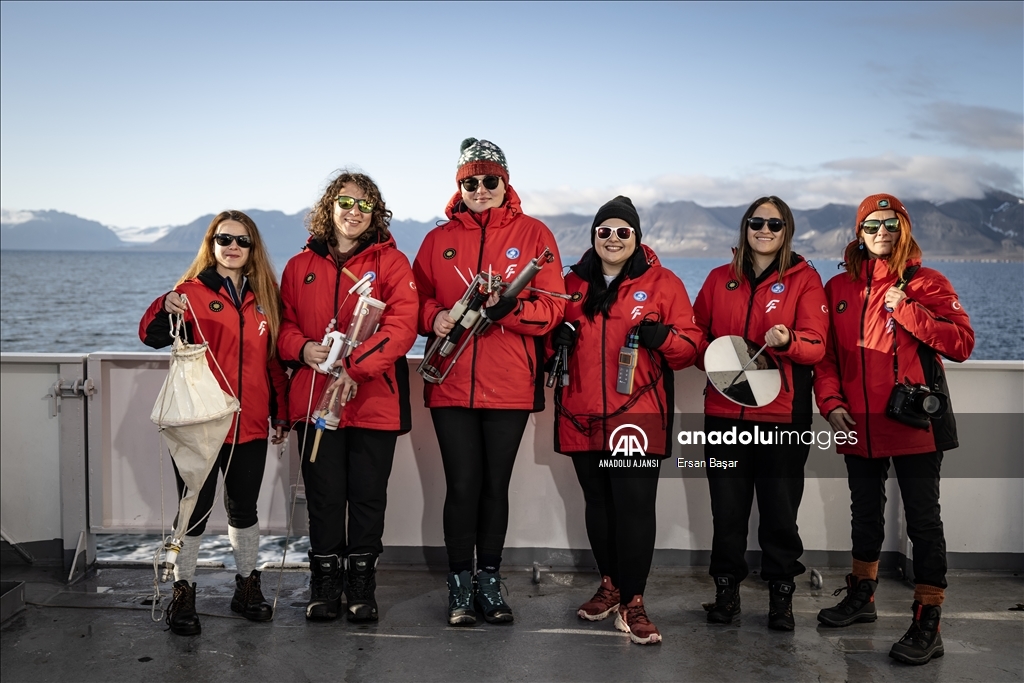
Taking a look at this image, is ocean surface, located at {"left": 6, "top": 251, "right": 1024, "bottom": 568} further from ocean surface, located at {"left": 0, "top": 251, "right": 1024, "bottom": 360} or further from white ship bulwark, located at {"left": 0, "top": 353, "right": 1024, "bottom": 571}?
white ship bulwark, located at {"left": 0, "top": 353, "right": 1024, "bottom": 571}

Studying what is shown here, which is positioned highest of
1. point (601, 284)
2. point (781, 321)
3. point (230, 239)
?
point (230, 239)

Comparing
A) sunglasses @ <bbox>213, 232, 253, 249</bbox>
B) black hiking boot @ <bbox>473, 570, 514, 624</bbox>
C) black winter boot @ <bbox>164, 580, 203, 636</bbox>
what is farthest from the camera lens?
black winter boot @ <bbox>164, 580, 203, 636</bbox>

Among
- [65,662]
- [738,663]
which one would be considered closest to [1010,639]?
[738,663]

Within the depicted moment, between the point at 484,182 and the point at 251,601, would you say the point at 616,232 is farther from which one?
the point at 251,601

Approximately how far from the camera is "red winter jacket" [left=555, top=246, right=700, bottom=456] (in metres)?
3.32

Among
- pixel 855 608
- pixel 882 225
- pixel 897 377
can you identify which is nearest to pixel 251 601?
pixel 855 608

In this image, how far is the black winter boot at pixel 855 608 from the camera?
351 cm

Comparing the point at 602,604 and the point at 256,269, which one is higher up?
the point at 256,269

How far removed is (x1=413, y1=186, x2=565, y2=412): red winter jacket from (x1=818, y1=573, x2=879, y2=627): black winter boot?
60.1 inches

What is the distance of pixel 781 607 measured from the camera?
347 centimetres

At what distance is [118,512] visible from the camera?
4.22m

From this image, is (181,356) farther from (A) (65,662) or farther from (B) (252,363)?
(A) (65,662)

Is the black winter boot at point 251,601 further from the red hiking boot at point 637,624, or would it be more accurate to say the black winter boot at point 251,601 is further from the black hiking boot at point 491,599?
the red hiking boot at point 637,624

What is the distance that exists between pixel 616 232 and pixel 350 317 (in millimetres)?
1139
